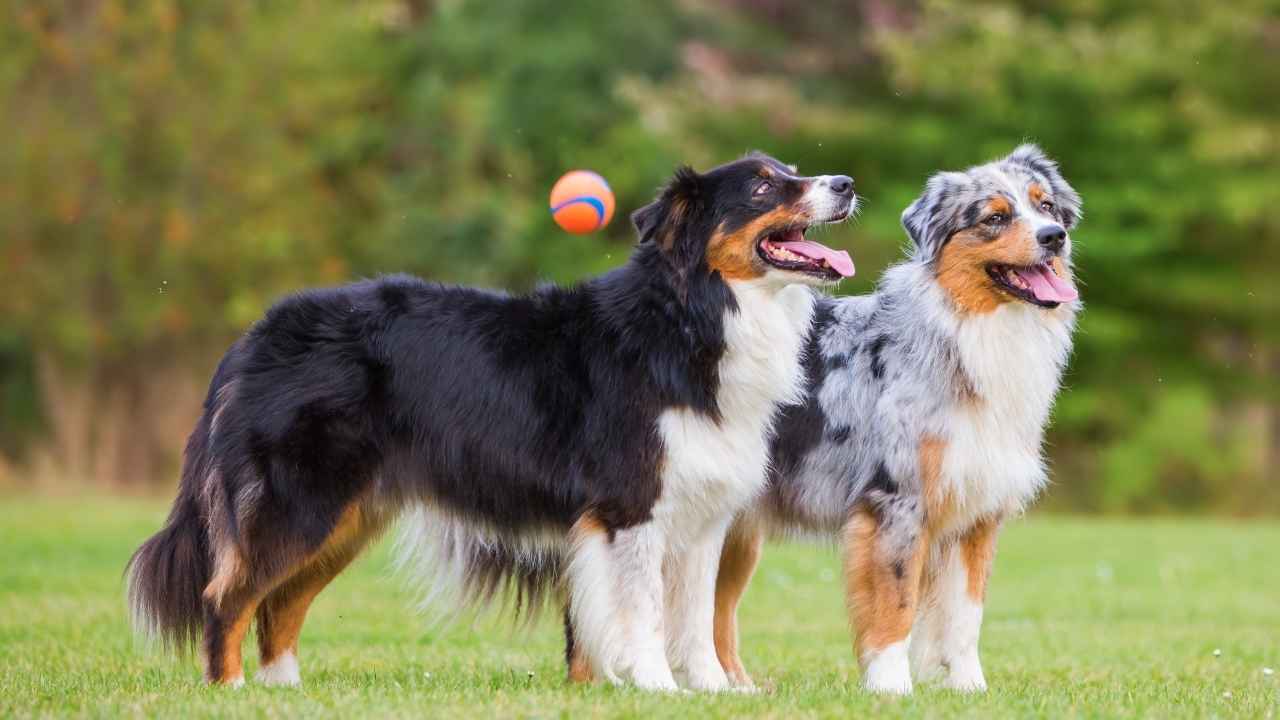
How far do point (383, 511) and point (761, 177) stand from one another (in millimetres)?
2089

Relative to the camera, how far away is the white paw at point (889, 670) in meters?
6.80

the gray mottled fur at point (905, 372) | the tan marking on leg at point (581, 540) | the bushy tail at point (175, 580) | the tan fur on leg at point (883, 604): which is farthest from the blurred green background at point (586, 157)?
the bushy tail at point (175, 580)

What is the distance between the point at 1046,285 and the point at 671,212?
1625 millimetres

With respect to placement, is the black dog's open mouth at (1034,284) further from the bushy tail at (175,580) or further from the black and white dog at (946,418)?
the bushy tail at (175,580)

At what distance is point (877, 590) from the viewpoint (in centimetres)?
689

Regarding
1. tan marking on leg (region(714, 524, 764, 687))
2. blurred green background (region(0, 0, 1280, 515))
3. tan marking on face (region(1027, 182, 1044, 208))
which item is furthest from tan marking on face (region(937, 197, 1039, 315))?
blurred green background (region(0, 0, 1280, 515))

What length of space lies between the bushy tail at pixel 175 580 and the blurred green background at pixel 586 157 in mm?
16138

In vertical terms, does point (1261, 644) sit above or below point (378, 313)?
below

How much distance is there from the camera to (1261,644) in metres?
9.34

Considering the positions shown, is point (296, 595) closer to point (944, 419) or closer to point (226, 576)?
point (226, 576)

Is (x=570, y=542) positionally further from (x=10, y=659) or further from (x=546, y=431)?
(x=10, y=659)

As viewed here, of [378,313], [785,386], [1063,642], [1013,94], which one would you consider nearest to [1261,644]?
[1063,642]

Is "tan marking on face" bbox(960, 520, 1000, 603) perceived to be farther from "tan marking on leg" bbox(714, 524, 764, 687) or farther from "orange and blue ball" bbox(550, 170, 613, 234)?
"orange and blue ball" bbox(550, 170, 613, 234)

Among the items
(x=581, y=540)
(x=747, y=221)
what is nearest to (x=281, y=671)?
(x=581, y=540)
